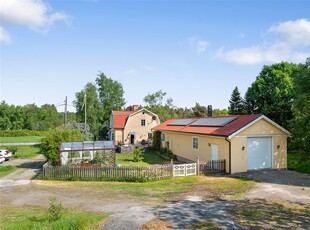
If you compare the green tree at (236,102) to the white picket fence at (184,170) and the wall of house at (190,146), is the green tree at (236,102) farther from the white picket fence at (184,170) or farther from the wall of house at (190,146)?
the white picket fence at (184,170)

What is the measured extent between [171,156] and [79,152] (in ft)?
35.4

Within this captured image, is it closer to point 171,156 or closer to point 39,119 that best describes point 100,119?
point 171,156

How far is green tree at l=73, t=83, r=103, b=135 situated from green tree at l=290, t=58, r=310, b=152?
45312 millimetres

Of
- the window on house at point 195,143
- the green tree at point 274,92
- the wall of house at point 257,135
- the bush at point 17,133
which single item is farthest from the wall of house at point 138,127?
the bush at point 17,133

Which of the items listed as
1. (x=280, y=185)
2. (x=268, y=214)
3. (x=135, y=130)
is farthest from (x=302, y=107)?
(x=135, y=130)

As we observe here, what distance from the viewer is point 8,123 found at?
94438 millimetres

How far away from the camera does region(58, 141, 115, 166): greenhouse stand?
23.0 meters

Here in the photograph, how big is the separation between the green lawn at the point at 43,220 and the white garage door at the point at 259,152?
14.3m

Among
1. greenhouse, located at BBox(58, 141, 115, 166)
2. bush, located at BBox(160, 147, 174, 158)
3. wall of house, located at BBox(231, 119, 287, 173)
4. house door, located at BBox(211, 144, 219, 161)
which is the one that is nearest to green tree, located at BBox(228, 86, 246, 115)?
bush, located at BBox(160, 147, 174, 158)

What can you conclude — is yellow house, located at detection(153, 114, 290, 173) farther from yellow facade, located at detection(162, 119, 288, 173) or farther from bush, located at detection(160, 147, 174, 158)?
bush, located at detection(160, 147, 174, 158)

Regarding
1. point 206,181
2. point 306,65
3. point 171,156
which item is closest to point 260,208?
point 206,181

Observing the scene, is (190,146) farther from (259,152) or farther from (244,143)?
(259,152)

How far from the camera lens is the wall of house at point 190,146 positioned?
72.6 feet

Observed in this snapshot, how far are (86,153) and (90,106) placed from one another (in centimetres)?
3921
